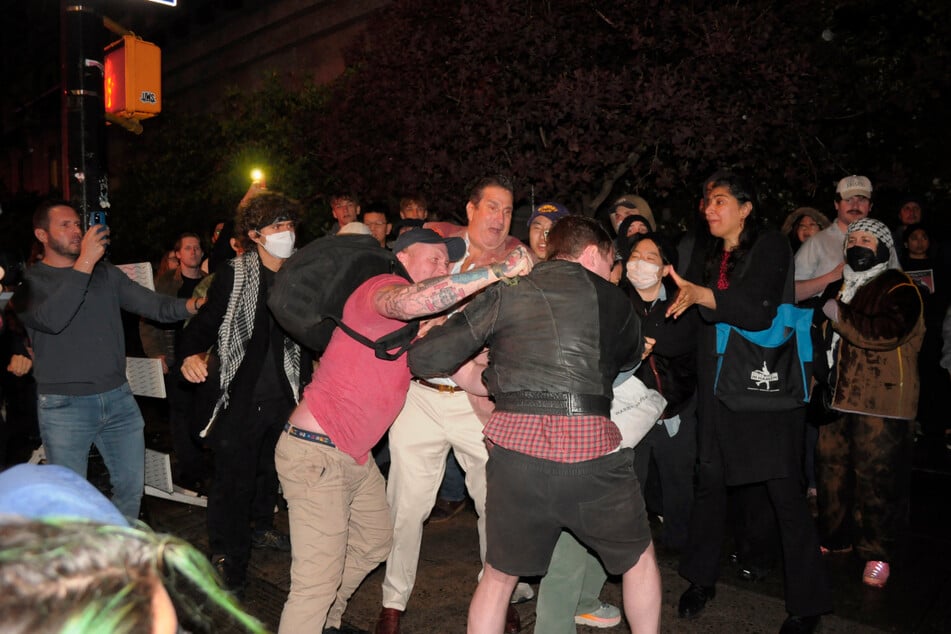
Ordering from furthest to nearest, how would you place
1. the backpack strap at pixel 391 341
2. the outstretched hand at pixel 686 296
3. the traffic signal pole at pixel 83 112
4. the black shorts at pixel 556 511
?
the traffic signal pole at pixel 83 112 → the outstretched hand at pixel 686 296 → the backpack strap at pixel 391 341 → the black shorts at pixel 556 511

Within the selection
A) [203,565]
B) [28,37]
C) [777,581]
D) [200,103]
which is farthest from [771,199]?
[28,37]

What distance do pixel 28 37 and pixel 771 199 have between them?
3634cm

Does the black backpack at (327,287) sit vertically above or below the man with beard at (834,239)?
below

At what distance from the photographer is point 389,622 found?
4.08m

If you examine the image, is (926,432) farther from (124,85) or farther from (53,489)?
(53,489)

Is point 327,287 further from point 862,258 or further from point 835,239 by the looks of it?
point 835,239

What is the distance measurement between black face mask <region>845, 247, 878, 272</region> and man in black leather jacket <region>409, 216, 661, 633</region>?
213cm

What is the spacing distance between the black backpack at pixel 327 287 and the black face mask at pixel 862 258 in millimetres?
2781

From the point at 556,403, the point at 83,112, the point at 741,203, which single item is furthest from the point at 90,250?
the point at 741,203

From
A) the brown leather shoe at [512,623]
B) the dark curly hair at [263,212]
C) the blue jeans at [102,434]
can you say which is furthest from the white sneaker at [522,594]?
the dark curly hair at [263,212]

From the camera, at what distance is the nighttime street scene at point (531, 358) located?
3.12 metres

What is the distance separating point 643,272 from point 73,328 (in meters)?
3.33

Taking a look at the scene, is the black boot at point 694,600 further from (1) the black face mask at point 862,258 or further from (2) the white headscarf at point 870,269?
(1) the black face mask at point 862,258

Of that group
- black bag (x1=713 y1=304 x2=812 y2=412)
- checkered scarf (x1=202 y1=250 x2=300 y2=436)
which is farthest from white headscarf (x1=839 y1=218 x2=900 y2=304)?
checkered scarf (x1=202 y1=250 x2=300 y2=436)
